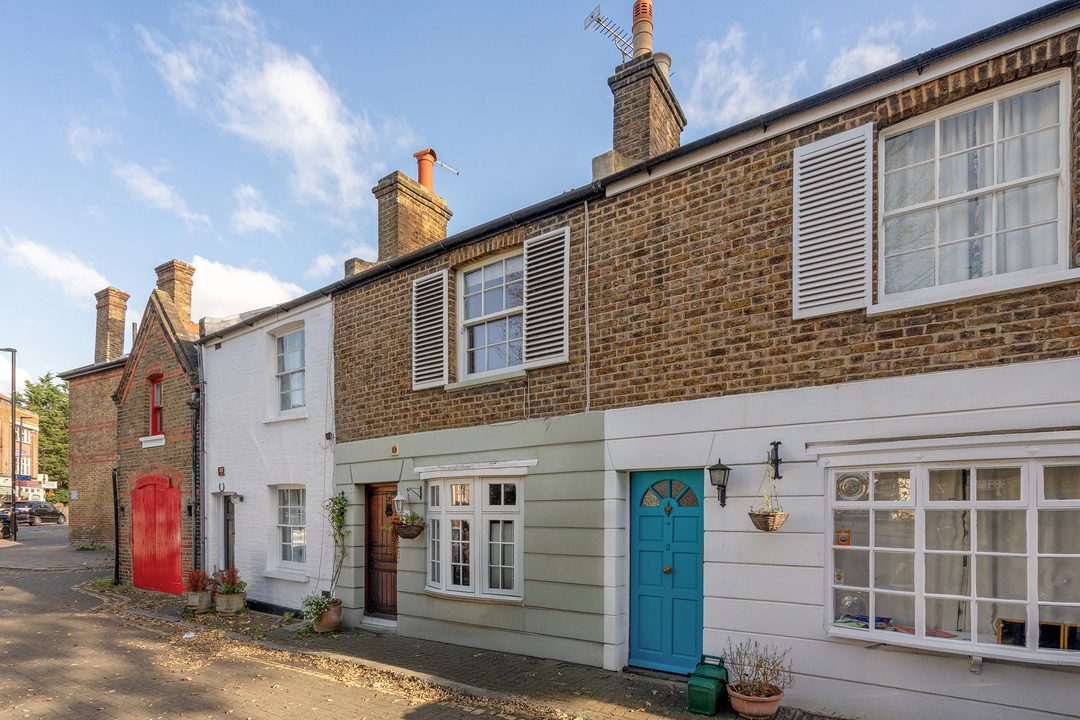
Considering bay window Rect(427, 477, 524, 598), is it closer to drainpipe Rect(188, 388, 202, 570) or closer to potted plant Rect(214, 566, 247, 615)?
potted plant Rect(214, 566, 247, 615)

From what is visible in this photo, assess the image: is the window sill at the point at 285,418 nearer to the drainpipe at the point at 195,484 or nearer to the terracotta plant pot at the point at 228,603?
the drainpipe at the point at 195,484

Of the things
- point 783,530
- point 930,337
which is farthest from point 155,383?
point 930,337

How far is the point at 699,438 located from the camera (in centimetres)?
668

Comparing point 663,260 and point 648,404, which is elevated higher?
point 663,260

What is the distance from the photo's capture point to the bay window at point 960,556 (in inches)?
187

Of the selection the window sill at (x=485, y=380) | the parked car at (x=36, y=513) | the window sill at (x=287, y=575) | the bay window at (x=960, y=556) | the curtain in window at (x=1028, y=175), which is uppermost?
the curtain in window at (x=1028, y=175)

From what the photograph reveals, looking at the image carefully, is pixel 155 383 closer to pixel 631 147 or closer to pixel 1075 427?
pixel 631 147

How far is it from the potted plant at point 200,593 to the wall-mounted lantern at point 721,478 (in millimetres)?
10203

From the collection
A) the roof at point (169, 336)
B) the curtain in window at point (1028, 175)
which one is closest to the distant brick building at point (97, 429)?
the roof at point (169, 336)

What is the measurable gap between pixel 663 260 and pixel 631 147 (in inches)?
87.6

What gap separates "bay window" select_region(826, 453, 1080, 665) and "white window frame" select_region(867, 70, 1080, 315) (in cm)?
139

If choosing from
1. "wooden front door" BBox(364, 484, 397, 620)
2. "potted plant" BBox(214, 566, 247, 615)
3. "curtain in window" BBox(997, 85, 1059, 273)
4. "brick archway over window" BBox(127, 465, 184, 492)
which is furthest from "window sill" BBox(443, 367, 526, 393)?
"brick archway over window" BBox(127, 465, 184, 492)

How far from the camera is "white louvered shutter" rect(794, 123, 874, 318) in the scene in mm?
5805

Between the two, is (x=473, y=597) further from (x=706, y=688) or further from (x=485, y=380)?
(x=706, y=688)
